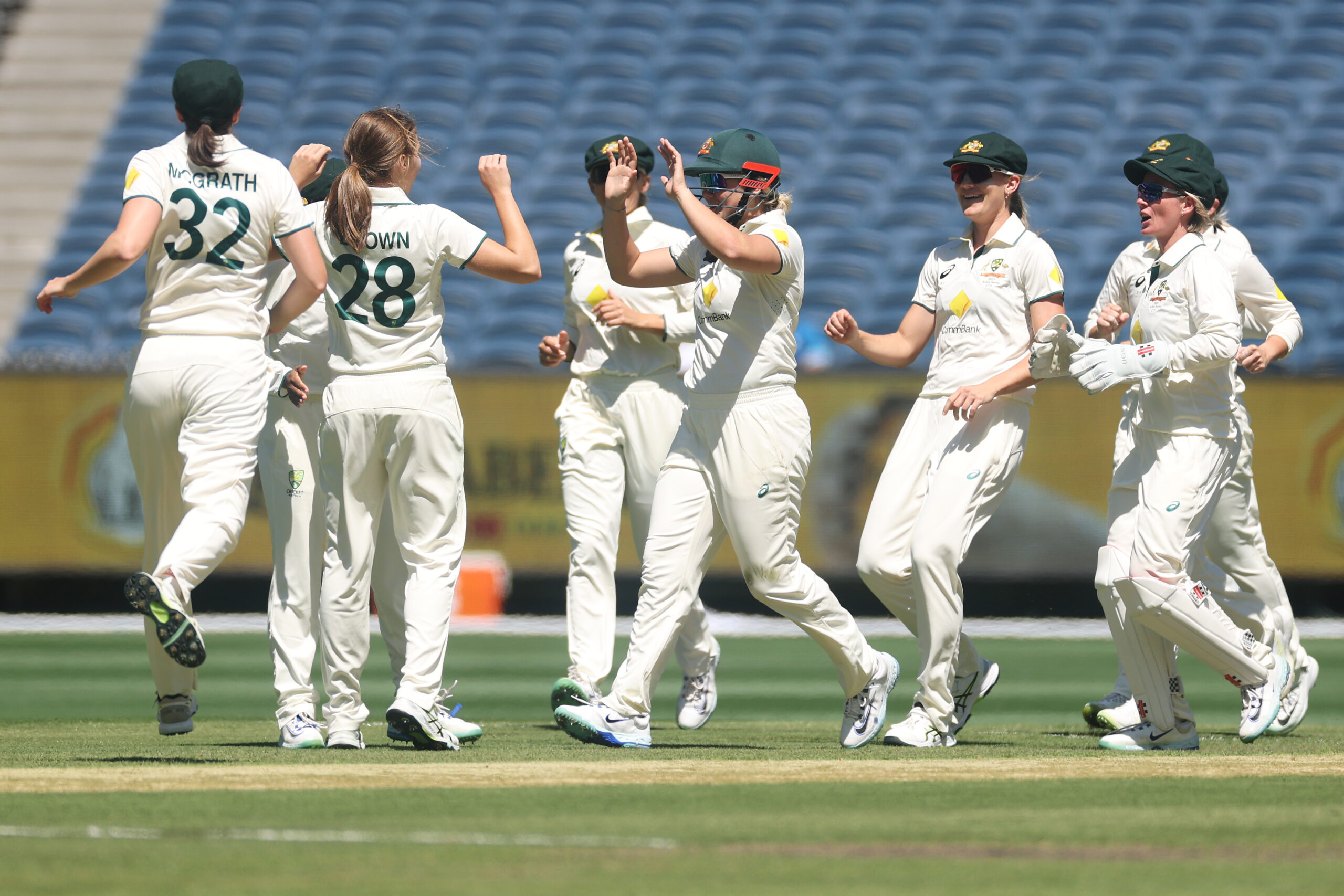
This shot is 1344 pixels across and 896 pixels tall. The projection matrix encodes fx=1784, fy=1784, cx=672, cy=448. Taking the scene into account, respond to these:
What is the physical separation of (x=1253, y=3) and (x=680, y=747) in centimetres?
1635

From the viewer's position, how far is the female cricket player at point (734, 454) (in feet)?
→ 20.3

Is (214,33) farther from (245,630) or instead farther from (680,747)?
(680,747)

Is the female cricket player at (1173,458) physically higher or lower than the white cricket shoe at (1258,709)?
higher

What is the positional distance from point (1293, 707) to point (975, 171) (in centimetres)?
243

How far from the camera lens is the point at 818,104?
19.6 meters

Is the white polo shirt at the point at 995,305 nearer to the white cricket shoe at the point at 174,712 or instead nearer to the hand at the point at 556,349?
the hand at the point at 556,349

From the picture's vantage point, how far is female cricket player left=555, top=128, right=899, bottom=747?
619 cm

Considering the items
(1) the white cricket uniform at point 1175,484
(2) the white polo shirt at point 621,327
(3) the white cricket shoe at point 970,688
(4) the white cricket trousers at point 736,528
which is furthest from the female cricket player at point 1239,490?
(2) the white polo shirt at point 621,327

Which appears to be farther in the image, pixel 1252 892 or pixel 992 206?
pixel 992 206

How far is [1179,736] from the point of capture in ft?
20.7

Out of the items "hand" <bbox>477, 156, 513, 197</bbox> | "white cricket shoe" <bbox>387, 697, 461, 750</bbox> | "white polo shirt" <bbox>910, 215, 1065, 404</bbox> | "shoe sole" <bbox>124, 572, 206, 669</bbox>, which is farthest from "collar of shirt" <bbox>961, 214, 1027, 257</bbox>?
"shoe sole" <bbox>124, 572, 206, 669</bbox>

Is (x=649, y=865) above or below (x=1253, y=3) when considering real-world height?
below

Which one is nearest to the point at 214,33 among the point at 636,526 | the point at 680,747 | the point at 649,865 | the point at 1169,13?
the point at 1169,13

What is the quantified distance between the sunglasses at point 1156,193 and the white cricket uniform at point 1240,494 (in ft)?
0.63
